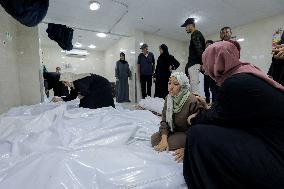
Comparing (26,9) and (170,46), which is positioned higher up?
(170,46)

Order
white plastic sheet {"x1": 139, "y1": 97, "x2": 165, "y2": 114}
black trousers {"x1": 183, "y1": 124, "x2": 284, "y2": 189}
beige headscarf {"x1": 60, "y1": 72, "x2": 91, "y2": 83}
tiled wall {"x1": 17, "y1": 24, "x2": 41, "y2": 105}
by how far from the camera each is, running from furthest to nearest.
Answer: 1. tiled wall {"x1": 17, "y1": 24, "x2": 41, "y2": 105}
2. white plastic sheet {"x1": 139, "y1": 97, "x2": 165, "y2": 114}
3. beige headscarf {"x1": 60, "y1": 72, "x2": 91, "y2": 83}
4. black trousers {"x1": 183, "y1": 124, "x2": 284, "y2": 189}

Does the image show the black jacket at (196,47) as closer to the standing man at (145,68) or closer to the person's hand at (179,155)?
the standing man at (145,68)

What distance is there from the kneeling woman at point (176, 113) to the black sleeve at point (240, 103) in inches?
21.6

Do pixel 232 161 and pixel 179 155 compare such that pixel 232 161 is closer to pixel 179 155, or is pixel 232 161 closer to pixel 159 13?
pixel 179 155

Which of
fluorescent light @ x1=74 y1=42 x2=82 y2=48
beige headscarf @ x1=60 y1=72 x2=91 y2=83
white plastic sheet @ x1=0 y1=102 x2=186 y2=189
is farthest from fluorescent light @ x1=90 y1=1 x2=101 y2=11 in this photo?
fluorescent light @ x1=74 y1=42 x2=82 y2=48

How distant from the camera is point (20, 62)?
3945 mm

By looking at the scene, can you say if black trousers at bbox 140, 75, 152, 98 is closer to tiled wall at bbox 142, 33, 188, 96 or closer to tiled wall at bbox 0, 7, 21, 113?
tiled wall at bbox 142, 33, 188, 96

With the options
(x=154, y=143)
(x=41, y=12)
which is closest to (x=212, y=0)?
(x=41, y=12)

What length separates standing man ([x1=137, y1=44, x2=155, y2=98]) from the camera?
5621 millimetres

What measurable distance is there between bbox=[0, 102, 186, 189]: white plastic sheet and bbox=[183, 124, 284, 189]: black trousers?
0.18 meters

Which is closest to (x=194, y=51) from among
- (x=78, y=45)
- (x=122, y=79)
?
(x=122, y=79)

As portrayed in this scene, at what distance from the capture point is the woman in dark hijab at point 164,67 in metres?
4.64

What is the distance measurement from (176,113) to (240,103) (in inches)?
28.7

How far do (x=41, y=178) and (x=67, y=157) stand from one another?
0.52 ft
